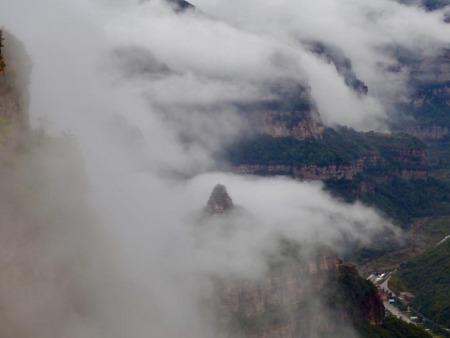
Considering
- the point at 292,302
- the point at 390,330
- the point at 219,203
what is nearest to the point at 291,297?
the point at 292,302

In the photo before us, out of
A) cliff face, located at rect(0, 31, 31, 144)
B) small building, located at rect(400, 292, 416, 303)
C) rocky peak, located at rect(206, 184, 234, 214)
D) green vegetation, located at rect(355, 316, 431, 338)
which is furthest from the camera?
small building, located at rect(400, 292, 416, 303)

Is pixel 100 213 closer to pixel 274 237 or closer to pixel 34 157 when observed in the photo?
pixel 34 157

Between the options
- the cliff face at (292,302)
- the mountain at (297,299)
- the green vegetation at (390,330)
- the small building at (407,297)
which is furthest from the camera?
the small building at (407,297)

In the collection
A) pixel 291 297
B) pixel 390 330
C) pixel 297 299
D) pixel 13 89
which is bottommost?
pixel 390 330

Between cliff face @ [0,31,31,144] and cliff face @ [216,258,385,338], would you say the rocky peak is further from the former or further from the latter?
cliff face @ [0,31,31,144]

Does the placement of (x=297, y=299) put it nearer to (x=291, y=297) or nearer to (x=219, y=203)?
(x=291, y=297)

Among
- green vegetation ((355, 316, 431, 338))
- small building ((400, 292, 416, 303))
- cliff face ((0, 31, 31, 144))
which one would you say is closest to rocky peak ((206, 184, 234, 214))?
green vegetation ((355, 316, 431, 338))

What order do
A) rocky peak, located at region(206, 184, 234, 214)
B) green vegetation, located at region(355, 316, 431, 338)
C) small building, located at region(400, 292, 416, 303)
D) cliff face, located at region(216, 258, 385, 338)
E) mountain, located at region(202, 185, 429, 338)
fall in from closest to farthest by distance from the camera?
cliff face, located at region(216, 258, 385, 338), mountain, located at region(202, 185, 429, 338), rocky peak, located at region(206, 184, 234, 214), green vegetation, located at region(355, 316, 431, 338), small building, located at region(400, 292, 416, 303)

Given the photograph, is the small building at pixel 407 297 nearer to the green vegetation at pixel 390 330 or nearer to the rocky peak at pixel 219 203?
the green vegetation at pixel 390 330

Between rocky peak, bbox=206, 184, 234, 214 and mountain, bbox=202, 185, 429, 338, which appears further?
rocky peak, bbox=206, 184, 234, 214

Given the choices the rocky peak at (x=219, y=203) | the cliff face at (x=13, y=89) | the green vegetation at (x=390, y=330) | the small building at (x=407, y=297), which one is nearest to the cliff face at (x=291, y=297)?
the rocky peak at (x=219, y=203)
